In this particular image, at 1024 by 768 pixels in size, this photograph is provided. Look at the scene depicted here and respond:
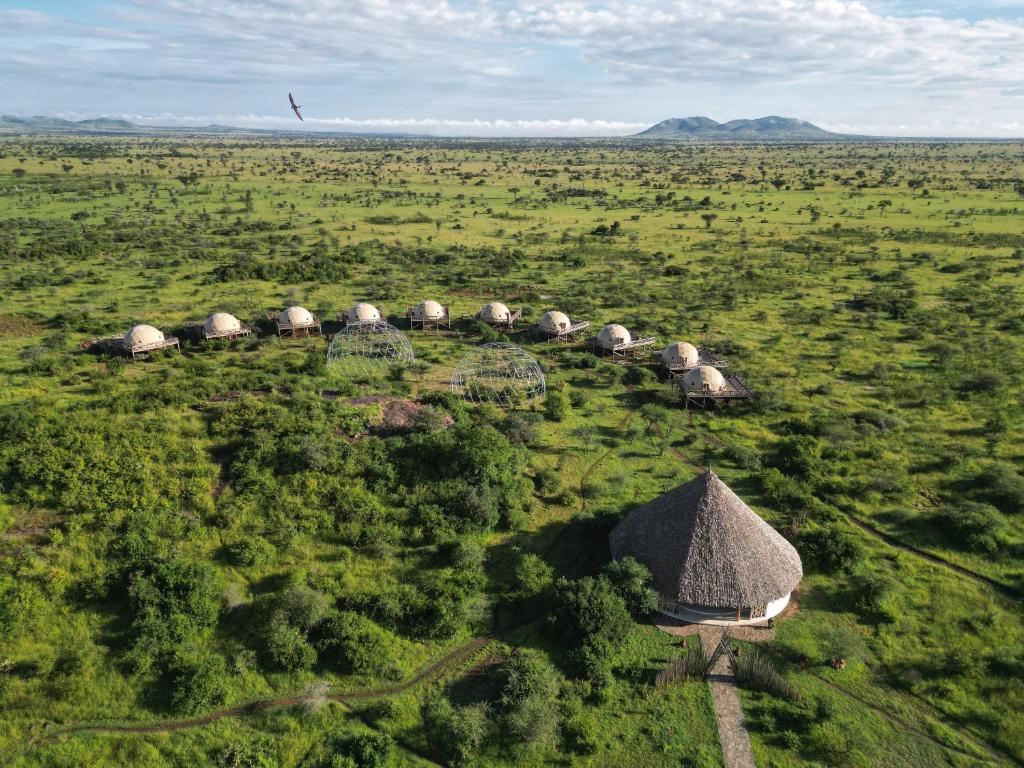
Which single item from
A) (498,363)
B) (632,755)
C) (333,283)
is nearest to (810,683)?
(632,755)

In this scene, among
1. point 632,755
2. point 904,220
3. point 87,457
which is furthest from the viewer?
point 904,220

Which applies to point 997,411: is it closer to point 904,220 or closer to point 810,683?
point 810,683

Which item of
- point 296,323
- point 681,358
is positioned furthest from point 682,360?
point 296,323

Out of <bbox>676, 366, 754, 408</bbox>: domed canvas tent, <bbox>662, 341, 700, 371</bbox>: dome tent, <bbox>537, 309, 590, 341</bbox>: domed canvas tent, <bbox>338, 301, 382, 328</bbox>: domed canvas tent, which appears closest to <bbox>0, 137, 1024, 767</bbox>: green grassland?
<bbox>676, 366, 754, 408</bbox>: domed canvas tent

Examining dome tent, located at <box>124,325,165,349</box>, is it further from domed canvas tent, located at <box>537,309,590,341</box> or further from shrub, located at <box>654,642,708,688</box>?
shrub, located at <box>654,642,708,688</box>

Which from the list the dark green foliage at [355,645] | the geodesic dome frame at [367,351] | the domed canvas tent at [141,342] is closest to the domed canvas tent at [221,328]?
the domed canvas tent at [141,342]

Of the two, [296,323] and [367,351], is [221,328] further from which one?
[367,351]
